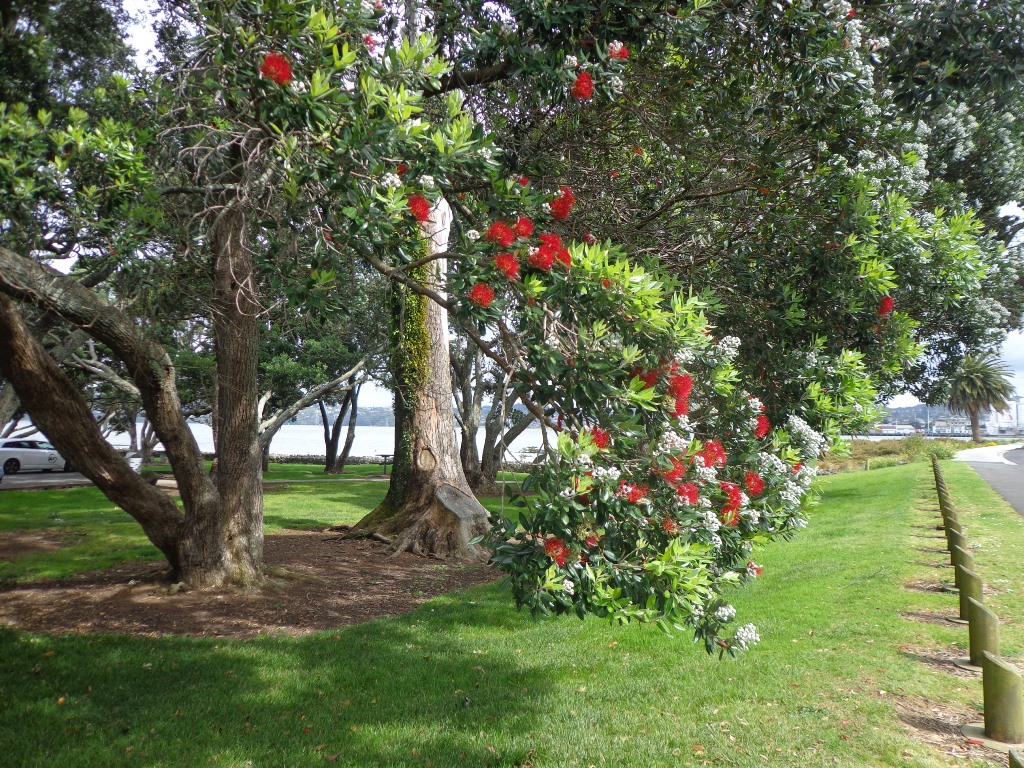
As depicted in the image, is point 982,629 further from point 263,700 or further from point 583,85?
point 263,700

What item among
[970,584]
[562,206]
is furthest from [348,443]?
[562,206]

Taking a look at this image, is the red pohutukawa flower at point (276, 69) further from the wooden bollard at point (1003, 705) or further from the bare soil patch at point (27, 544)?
the bare soil patch at point (27, 544)

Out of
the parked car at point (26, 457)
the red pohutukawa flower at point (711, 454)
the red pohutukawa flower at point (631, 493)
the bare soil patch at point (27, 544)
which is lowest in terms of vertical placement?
the bare soil patch at point (27, 544)

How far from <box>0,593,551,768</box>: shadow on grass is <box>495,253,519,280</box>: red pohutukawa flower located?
136 inches

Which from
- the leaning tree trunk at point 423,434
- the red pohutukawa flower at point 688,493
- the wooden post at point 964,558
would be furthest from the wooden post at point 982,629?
the leaning tree trunk at point 423,434

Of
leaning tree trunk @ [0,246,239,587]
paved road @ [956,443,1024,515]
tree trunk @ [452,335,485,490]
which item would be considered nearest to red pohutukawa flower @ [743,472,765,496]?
leaning tree trunk @ [0,246,239,587]

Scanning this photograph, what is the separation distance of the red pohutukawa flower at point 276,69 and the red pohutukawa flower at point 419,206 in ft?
2.94

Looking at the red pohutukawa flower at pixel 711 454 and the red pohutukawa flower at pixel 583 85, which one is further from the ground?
the red pohutukawa flower at pixel 583 85

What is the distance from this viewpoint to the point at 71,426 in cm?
769

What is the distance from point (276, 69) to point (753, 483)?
3724mm

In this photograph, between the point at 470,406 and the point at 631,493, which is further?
the point at 470,406

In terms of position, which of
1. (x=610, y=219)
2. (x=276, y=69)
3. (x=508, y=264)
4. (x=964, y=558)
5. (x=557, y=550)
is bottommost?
(x=964, y=558)

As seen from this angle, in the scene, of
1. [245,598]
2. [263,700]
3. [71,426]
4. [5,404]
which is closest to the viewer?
[263,700]

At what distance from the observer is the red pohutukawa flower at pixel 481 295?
3998 mm
